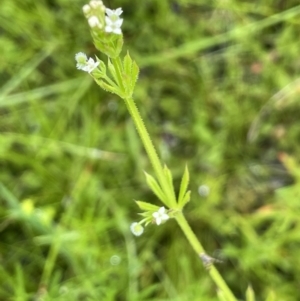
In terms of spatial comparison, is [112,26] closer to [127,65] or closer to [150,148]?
[127,65]

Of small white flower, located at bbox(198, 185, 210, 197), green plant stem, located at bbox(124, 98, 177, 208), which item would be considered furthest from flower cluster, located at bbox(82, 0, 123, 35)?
small white flower, located at bbox(198, 185, 210, 197)

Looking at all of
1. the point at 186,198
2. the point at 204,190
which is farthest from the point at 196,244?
the point at 204,190

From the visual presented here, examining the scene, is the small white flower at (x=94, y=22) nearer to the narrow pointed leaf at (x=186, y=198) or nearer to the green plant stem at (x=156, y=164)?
the green plant stem at (x=156, y=164)

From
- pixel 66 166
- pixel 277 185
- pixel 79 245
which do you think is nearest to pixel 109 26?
pixel 79 245

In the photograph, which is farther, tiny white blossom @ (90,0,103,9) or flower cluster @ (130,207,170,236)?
flower cluster @ (130,207,170,236)

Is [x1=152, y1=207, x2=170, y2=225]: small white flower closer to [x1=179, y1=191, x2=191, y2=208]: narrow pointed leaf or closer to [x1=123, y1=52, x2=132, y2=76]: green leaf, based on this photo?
[x1=179, y1=191, x2=191, y2=208]: narrow pointed leaf

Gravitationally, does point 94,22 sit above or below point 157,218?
above

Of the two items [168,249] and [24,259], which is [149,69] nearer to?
[168,249]

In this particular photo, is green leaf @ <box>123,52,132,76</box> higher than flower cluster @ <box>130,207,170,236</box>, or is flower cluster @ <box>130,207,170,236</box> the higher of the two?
green leaf @ <box>123,52,132,76</box>
